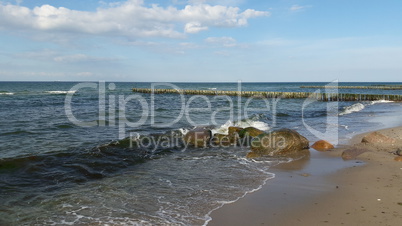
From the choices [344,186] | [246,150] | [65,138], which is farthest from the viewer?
[65,138]

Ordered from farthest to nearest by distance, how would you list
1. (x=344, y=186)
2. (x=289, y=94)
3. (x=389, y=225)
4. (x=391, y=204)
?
(x=289, y=94)
(x=344, y=186)
(x=391, y=204)
(x=389, y=225)

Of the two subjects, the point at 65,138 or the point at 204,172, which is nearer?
the point at 204,172

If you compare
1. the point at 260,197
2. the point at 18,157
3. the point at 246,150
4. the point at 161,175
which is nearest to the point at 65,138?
the point at 18,157

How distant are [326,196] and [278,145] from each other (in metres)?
4.74

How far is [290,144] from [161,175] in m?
5.16

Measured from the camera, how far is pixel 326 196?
6.80m

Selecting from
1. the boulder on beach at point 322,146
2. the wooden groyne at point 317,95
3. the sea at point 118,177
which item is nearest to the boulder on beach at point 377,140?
the sea at point 118,177

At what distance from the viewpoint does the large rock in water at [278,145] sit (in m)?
11.5

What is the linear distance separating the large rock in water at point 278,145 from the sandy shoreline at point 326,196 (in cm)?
139

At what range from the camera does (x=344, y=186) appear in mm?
7492

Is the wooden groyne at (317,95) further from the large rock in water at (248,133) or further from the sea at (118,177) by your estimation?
the large rock in water at (248,133)

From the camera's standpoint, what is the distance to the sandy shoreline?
5554 millimetres

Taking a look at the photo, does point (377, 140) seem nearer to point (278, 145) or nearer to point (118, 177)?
point (278, 145)

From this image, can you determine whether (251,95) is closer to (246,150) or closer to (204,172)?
(246,150)
